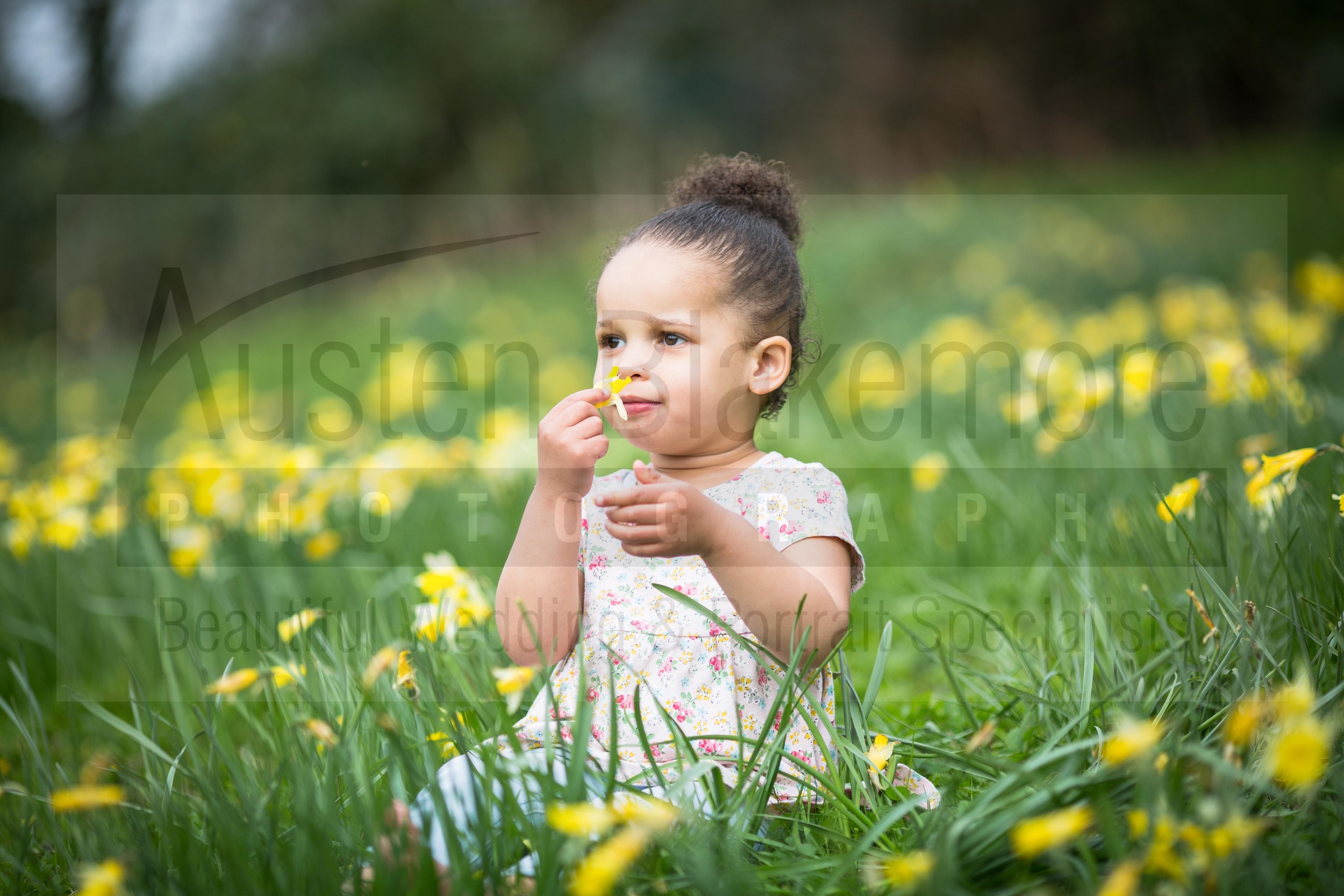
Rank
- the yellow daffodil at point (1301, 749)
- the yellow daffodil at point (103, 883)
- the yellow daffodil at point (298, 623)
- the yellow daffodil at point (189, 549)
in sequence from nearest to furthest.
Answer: the yellow daffodil at point (1301, 749) < the yellow daffodil at point (103, 883) < the yellow daffodil at point (298, 623) < the yellow daffodil at point (189, 549)

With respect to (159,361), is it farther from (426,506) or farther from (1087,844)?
(1087,844)

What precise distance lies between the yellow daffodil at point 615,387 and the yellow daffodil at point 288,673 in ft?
2.23

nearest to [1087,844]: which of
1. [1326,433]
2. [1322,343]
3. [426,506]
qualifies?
[1326,433]

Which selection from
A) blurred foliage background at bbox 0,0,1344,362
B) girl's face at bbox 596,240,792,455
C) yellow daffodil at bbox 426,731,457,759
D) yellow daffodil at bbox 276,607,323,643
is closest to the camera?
yellow daffodil at bbox 426,731,457,759

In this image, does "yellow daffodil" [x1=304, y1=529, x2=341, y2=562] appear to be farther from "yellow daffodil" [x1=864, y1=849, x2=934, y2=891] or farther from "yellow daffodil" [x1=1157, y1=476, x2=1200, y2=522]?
"yellow daffodil" [x1=1157, y1=476, x2=1200, y2=522]

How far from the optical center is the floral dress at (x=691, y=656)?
1395 mm

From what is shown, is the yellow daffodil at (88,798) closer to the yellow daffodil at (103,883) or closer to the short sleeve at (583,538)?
the yellow daffodil at (103,883)

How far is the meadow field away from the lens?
3.48ft

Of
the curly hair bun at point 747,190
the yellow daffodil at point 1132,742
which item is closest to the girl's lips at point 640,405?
the curly hair bun at point 747,190

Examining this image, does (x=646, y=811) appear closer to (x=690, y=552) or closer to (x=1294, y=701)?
(x=690, y=552)

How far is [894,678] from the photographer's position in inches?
88.3

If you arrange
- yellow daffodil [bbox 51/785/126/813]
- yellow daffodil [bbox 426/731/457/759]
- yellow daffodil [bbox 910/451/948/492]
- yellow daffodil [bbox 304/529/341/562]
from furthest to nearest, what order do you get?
yellow daffodil [bbox 910/451/948/492] < yellow daffodil [bbox 304/529/341/562] < yellow daffodil [bbox 426/731/457/759] < yellow daffodil [bbox 51/785/126/813]

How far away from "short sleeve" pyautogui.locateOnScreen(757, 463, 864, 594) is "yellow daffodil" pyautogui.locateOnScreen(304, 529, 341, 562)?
144 cm

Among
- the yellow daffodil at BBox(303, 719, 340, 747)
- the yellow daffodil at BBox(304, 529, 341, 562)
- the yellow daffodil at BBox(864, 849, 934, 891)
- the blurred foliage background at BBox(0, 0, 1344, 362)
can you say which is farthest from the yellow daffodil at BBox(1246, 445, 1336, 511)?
the blurred foliage background at BBox(0, 0, 1344, 362)
